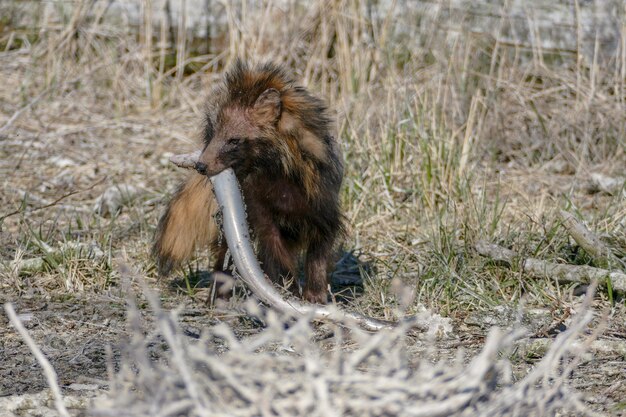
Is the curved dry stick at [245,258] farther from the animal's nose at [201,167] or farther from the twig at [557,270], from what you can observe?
the twig at [557,270]

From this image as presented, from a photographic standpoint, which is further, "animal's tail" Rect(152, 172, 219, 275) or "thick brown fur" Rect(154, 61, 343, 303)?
"animal's tail" Rect(152, 172, 219, 275)

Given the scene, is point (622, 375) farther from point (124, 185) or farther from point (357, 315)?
point (124, 185)

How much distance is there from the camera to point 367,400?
1897 mm

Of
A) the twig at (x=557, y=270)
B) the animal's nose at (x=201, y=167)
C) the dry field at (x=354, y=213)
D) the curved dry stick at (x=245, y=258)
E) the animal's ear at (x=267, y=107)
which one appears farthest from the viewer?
the twig at (x=557, y=270)

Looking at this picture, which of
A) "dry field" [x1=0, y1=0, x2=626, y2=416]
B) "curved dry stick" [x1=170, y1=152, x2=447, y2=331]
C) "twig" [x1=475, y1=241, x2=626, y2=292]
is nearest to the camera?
"dry field" [x1=0, y1=0, x2=626, y2=416]

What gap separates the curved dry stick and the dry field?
12 cm

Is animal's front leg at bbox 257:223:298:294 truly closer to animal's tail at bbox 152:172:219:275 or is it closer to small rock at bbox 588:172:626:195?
animal's tail at bbox 152:172:219:275

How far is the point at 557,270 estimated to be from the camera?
4328 mm

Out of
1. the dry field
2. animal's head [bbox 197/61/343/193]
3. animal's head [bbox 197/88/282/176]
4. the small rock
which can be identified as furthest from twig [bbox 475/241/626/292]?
the small rock

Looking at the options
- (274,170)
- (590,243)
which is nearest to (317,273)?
(274,170)

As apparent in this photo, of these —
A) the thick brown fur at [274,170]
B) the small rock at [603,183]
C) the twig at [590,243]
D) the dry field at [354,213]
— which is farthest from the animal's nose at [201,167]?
the small rock at [603,183]

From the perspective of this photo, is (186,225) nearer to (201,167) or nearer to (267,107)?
(201,167)

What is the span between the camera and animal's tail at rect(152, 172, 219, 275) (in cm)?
441

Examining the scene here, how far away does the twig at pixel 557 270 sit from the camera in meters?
4.17
